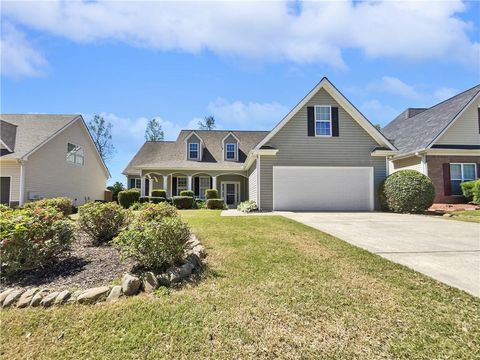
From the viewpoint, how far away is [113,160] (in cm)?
4441

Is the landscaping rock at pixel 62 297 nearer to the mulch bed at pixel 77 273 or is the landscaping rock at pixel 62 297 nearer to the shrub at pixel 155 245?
the mulch bed at pixel 77 273

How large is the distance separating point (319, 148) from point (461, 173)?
937 centimetres

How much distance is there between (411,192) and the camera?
13234 mm

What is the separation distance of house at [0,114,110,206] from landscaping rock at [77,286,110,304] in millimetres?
15896

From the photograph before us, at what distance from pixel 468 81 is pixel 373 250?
72.7 ft

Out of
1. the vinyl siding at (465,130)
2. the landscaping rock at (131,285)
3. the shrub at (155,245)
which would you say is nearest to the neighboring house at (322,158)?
the vinyl siding at (465,130)

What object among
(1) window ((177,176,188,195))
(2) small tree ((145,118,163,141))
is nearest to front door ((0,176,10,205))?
(1) window ((177,176,188,195))

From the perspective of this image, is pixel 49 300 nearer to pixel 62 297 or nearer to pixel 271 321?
pixel 62 297

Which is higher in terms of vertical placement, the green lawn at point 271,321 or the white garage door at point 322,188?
the white garage door at point 322,188

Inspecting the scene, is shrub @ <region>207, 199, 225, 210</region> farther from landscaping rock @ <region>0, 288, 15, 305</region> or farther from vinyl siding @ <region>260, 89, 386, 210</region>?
landscaping rock @ <region>0, 288, 15, 305</region>

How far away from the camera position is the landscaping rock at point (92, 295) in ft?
11.5

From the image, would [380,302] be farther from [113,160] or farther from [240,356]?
[113,160]

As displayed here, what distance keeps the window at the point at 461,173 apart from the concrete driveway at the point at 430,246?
32.1ft

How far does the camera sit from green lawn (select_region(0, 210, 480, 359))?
2.57 meters
